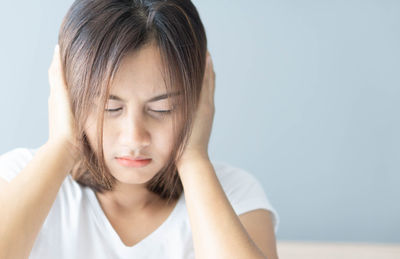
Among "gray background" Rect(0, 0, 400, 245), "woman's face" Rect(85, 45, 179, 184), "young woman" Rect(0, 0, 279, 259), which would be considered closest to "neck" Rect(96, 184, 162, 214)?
"young woman" Rect(0, 0, 279, 259)

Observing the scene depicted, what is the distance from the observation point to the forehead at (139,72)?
2.71ft

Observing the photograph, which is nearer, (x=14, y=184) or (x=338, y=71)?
(x=14, y=184)

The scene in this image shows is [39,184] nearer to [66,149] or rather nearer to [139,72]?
[66,149]

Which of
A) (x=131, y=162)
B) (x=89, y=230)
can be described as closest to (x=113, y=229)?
(x=89, y=230)

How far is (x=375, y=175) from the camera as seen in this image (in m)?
1.68

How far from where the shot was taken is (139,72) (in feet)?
2.72

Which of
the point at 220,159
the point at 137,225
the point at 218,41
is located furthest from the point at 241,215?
the point at 218,41

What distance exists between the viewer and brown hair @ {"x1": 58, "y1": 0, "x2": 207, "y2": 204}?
0.82 meters

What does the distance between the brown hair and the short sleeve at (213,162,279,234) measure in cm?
23

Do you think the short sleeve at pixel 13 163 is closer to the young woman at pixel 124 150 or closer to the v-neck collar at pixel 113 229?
the young woman at pixel 124 150

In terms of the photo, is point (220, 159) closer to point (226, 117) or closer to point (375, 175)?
point (226, 117)

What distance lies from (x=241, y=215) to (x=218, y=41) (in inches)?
28.8

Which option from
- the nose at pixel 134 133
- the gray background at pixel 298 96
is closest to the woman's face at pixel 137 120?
the nose at pixel 134 133

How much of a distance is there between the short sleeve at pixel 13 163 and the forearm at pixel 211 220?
36 centimetres
